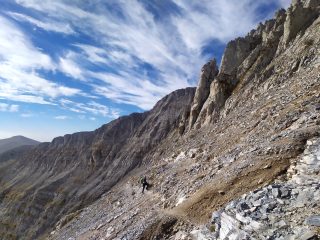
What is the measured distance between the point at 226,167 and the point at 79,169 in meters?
92.2

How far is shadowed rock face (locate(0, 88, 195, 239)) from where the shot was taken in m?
100

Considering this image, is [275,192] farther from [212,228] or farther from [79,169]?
[79,169]

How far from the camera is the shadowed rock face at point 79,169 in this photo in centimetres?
10025

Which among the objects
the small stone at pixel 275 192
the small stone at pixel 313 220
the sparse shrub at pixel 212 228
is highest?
the small stone at pixel 275 192

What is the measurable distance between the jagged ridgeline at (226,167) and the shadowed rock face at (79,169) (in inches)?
18.6

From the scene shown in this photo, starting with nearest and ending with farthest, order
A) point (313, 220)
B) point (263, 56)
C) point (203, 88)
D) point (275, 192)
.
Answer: point (313, 220) < point (275, 192) < point (263, 56) < point (203, 88)

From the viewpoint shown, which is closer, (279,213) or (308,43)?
(279,213)

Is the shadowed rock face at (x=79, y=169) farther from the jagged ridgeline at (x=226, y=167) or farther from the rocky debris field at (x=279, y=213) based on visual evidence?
the rocky debris field at (x=279, y=213)

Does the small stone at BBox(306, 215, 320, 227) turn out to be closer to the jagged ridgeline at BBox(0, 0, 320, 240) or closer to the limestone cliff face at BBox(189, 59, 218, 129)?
Answer: the jagged ridgeline at BBox(0, 0, 320, 240)

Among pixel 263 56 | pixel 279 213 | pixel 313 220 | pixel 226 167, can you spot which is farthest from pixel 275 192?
pixel 263 56

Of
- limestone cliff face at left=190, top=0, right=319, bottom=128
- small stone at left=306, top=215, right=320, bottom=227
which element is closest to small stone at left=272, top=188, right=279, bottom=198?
small stone at left=306, top=215, right=320, bottom=227

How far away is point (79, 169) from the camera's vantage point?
120 metres

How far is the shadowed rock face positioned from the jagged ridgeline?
1.55ft

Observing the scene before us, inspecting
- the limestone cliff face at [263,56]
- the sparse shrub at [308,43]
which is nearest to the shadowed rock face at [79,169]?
the limestone cliff face at [263,56]
